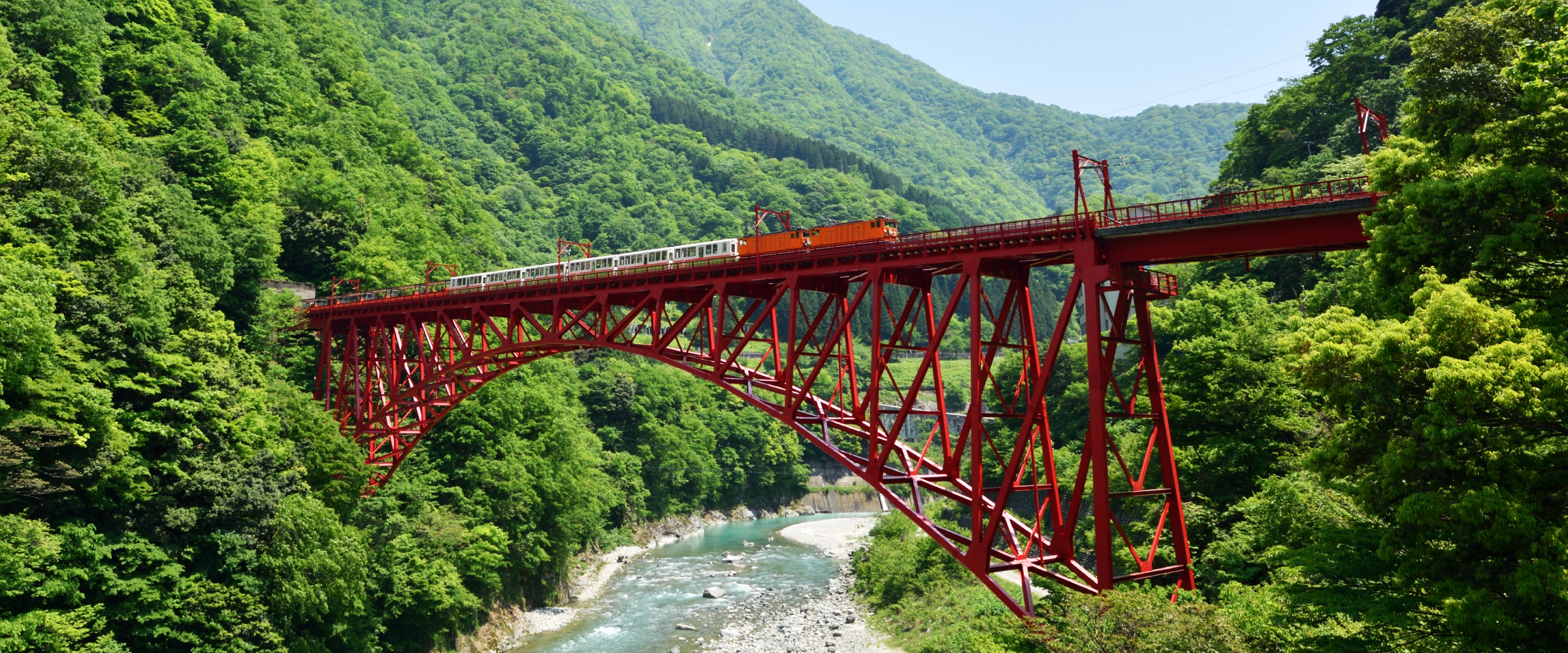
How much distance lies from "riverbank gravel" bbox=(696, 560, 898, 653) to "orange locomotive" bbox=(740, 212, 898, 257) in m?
16.9

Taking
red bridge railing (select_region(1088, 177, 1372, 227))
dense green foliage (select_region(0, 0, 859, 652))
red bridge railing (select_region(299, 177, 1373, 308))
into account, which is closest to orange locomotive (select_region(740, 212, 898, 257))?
red bridge railing (select_region(299, 177, 1373, 308))

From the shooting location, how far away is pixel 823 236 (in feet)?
82.9

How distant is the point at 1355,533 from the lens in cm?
1388

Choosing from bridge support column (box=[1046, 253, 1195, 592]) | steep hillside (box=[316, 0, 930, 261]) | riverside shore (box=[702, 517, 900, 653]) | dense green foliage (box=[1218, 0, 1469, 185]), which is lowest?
riverside shore (box=[702, 517, 900, 653])

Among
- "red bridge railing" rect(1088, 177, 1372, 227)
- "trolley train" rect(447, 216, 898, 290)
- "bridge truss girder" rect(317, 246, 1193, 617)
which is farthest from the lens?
"trolley train" rect(447, 216, 898, 290)

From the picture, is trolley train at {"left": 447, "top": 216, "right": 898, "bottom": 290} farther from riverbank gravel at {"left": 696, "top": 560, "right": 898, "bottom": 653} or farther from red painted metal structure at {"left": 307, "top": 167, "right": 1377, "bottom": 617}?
riverbank gravel at {"left": 696, "top": 560, "right": 898, "bottom": 653}

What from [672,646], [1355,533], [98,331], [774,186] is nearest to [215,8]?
[98,331]

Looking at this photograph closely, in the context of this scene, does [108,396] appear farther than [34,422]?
Yes

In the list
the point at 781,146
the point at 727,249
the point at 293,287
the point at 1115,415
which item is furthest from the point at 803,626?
the point at 781,146

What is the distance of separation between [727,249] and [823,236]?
4.61 metres

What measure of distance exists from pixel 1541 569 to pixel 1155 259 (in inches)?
374

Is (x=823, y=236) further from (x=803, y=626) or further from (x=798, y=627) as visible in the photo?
(x=803, y=626)

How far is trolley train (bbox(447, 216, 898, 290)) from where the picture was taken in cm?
2381

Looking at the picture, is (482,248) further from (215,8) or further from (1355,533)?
(1355,533)
